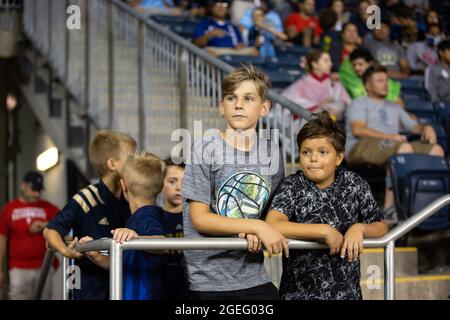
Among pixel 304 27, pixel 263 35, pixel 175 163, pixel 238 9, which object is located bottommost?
pixel 175 163

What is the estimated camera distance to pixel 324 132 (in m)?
3.58

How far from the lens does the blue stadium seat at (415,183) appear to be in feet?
22.0

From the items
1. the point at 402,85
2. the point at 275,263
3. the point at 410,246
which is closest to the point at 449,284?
the point at 275,263

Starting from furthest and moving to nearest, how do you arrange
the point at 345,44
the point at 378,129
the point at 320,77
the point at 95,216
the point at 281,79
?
1. the point at 345,44
2. the point at 281,79
3. the point at 320,77
4. the point at 378,129
5. the point at 95,216

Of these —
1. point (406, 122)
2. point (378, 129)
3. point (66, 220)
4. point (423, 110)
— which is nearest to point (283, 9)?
point (423, 110)

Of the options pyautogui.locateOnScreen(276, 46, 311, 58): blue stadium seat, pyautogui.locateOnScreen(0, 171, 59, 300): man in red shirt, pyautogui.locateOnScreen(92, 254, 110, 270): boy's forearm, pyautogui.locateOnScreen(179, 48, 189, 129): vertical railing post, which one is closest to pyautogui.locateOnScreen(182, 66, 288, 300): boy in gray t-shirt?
pyautogui.locateOnScreen(92, 254, 110, 270): boy's forearm

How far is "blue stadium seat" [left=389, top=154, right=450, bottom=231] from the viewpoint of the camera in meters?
6.70

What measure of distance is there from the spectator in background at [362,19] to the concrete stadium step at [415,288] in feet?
18.0

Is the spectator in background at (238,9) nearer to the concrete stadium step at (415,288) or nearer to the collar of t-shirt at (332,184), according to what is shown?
the concrete stadium step at (415,288)

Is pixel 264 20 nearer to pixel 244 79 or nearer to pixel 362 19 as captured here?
pixel 362 19

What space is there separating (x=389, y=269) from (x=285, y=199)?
0.45 meters

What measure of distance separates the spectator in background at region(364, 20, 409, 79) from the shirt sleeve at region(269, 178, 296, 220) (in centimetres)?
668
